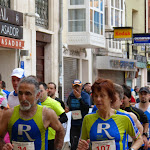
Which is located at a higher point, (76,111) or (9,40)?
(9,40)

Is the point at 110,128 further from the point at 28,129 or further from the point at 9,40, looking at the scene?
the point at 9,40

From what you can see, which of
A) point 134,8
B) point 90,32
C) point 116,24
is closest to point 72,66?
point 90,32

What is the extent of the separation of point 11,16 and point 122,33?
11738 mm

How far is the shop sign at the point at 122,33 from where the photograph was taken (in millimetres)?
27891

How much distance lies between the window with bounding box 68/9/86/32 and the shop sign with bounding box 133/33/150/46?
7201mm

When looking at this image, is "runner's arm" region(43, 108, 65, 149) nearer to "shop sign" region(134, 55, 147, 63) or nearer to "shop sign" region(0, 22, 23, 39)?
"shop sign" region(0, 22, 23, 39)

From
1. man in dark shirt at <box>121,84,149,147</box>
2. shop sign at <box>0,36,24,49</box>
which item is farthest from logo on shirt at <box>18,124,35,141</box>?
shop sign at <box>0,36,24,49</box>

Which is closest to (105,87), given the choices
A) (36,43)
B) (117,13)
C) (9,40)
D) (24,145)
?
(24,145)

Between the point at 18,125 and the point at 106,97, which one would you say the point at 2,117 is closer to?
the point at 18,125

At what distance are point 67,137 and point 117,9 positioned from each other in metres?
20.1

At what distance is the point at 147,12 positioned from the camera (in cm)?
3978

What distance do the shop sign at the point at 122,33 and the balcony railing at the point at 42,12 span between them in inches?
294

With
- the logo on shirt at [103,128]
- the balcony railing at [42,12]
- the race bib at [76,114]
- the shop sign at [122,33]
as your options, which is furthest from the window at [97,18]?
the logo on shirt at [103,128]

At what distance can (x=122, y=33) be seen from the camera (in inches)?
1107
